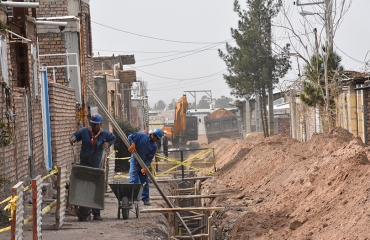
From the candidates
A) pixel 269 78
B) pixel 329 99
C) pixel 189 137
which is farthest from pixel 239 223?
pixel 189 137

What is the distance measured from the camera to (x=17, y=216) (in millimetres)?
7105

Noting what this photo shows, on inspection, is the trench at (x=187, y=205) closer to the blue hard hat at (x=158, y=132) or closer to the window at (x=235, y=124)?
the blue hard hat at (x=158, y=132)

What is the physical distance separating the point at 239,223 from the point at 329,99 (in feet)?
30.9

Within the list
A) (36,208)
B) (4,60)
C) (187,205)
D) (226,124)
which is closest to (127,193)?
(4,60)

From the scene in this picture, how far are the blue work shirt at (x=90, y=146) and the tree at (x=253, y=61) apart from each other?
83.9 ft

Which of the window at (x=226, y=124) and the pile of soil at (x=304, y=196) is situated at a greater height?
the window at (x=226, y=124)

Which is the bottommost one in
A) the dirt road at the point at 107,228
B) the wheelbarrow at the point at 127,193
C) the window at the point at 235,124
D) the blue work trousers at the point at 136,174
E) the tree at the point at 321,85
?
the dirt road at the point at 107,228

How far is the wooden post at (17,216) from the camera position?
6.90 m

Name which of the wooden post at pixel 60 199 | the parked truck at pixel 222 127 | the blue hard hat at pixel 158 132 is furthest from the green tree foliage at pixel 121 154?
the parked truck at pixel 222 127

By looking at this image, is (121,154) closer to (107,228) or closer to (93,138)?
(93,138)

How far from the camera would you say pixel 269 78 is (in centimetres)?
3722

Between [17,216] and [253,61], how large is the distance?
103ft

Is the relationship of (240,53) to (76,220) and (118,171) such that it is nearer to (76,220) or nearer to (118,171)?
(118,171)

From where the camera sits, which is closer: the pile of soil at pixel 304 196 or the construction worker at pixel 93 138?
the pile of soil at pixel 304 196
